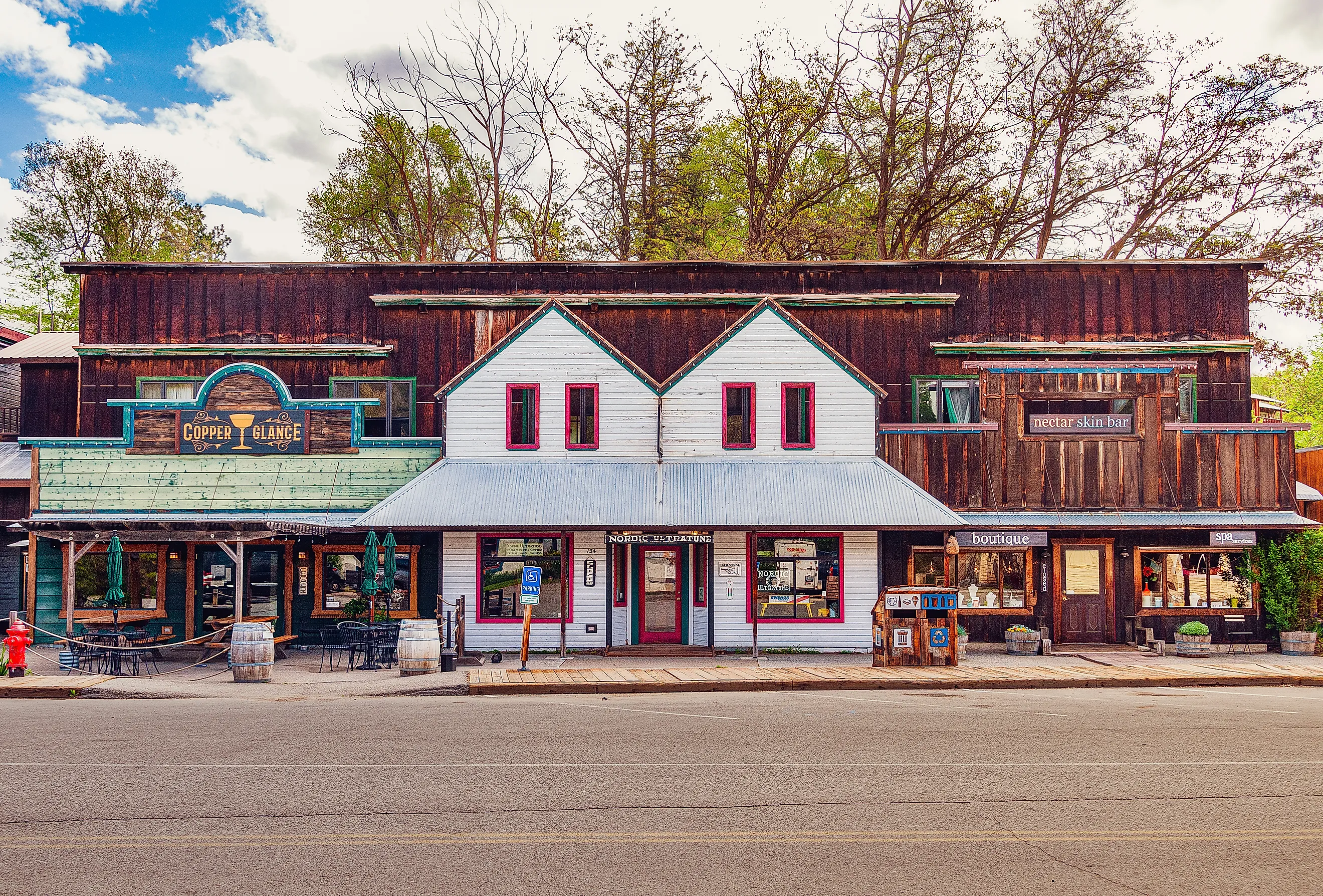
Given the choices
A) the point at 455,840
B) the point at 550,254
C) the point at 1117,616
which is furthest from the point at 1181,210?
the point at 455,840

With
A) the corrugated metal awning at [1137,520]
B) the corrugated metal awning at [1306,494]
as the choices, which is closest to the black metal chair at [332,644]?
the corrugated metal awning at [1137,520]

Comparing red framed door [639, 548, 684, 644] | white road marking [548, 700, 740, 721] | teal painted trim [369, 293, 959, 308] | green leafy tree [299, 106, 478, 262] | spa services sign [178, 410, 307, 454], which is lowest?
white road marking [548, 700, 740, 721]

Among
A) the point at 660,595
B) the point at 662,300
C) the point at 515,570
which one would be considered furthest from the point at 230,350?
the point at 660,595

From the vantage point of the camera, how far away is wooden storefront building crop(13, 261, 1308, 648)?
21.3m

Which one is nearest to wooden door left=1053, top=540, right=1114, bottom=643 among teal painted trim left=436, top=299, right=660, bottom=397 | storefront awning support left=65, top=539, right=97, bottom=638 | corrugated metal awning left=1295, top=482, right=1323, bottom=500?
corrugated metal awning left=1295, top=482, right=1323, bottom=500

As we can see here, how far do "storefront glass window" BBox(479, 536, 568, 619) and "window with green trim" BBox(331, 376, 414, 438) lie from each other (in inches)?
176

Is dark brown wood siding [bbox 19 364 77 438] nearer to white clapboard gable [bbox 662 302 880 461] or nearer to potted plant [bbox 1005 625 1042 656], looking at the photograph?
white clapboard gable [bbox 662 302 880 461]

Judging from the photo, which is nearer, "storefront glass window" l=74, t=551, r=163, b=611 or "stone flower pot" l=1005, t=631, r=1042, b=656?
"stone flower pot" l=1005, t=631, r=1042, b=656

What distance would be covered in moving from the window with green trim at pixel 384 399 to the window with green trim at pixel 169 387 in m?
3.41

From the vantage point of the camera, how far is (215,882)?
22.6 ft

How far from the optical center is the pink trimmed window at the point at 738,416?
22109 mm

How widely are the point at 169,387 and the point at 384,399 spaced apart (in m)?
5.32

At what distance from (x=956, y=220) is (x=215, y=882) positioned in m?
36.0

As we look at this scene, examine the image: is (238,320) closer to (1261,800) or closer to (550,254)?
(550,254)
